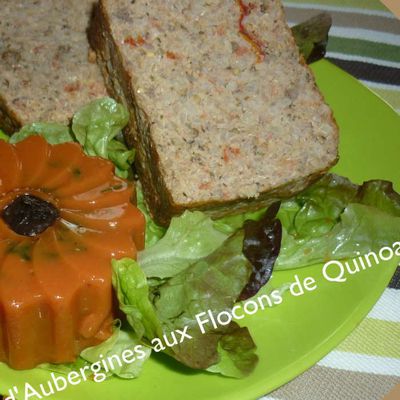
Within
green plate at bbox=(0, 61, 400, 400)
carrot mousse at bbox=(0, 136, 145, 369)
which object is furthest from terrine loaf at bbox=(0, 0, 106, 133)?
green plate at bbox=(0, 61, 400, 400)

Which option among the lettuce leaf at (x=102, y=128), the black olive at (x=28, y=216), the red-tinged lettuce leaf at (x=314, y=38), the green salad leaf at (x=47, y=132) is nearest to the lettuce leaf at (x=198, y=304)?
the black olive at (x=28, y=216)

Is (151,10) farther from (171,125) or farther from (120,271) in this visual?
(120,271)

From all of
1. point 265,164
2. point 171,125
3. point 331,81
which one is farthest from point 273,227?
point 331,81

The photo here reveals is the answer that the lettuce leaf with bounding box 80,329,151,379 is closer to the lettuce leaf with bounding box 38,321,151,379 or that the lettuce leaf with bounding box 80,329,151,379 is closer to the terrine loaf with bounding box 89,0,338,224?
the lettuce leaf with bounding box 38,321,151,379

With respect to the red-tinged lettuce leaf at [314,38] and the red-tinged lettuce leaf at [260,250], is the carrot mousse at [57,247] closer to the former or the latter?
the red-tinged lettuce leaf at [260,250]

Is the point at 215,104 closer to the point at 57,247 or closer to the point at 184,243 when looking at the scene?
the point at 184,243
